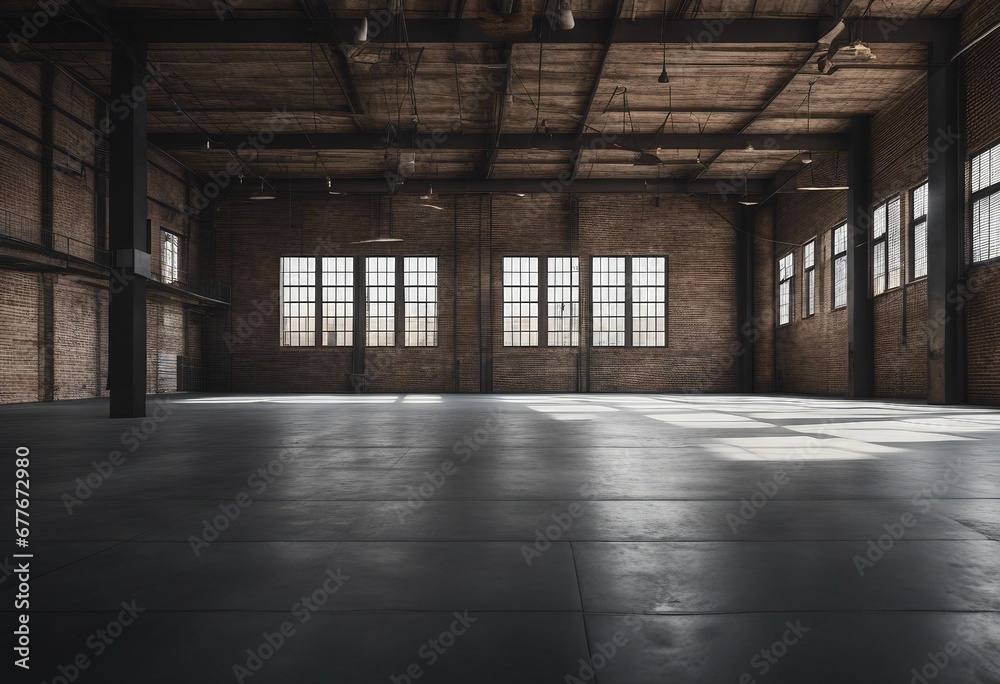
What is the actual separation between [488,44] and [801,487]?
13.5 m

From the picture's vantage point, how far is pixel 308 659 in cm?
190

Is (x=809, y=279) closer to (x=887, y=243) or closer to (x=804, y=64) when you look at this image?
(x=887, y=243)

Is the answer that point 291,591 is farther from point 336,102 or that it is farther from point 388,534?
point 336,102

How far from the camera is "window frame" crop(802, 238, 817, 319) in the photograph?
23375 millimetres

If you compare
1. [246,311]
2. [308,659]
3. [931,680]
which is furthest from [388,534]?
[246,311]

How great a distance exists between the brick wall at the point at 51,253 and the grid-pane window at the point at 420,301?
10.8 meters

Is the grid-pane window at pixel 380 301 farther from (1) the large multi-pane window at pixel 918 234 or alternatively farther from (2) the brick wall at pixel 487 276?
(1) the large multi-pane window at pixel 918 234

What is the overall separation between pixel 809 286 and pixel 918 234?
660 cm

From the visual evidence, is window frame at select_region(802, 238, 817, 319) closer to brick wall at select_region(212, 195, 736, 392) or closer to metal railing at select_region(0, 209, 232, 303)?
brick wall at select_region(212, 195, 736, 392)

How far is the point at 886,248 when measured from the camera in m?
18.8

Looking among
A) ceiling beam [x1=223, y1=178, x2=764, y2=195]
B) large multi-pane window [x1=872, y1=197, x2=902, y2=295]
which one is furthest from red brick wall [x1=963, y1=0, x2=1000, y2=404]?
ceiling beam [x1=223, y1=178, x2=764, y2=195]

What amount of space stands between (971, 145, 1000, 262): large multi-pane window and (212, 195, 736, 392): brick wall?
12.6m

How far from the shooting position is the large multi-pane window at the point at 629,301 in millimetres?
27625

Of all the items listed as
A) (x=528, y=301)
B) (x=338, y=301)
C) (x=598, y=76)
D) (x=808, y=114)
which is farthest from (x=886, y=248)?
(x=338, y=301)
